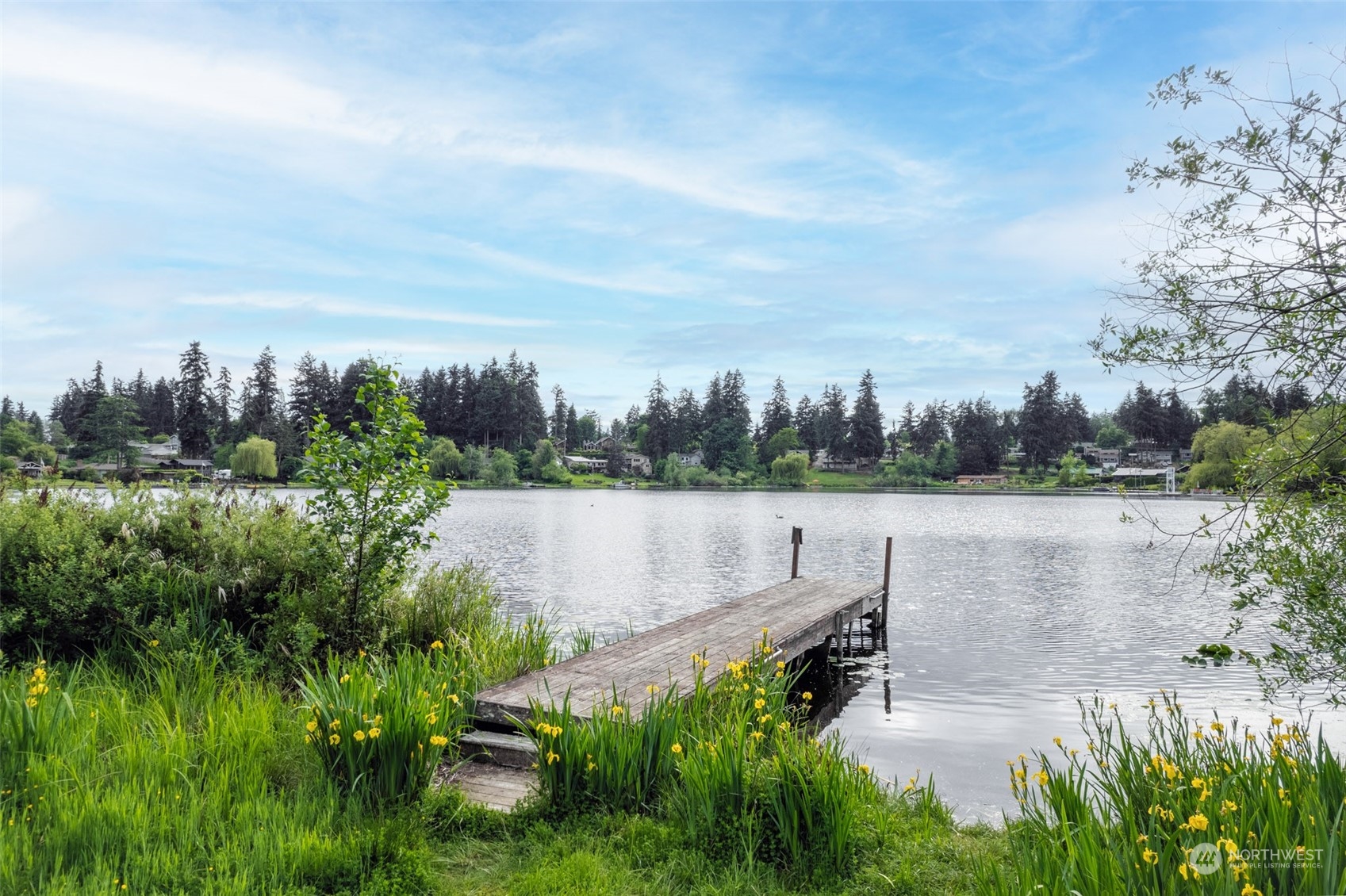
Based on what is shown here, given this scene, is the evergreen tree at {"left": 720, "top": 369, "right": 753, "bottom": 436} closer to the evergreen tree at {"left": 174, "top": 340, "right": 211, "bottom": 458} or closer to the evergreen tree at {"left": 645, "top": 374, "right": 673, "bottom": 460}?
the evergreen tree at {"left": 645, "top": 374, "right": 673, "bottom": 460}

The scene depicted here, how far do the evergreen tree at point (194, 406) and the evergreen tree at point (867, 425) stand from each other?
3594 inches

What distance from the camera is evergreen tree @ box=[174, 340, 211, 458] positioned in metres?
92.2

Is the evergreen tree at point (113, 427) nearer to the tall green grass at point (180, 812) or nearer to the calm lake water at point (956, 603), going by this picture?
the calm lake water at point (956, 603)

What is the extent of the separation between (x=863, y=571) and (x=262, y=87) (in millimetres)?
23245

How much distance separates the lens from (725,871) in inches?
171

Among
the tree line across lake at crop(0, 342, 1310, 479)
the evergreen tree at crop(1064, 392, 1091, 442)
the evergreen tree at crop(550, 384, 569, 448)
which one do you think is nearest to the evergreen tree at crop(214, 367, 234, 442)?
the tree line across lake at crop(0, 342, 1310, 479)

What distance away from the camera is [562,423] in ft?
493

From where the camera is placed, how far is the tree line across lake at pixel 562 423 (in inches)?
3649

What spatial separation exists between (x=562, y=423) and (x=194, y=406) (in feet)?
223

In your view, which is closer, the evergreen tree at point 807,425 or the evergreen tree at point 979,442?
the evergreen tree at point 979,442

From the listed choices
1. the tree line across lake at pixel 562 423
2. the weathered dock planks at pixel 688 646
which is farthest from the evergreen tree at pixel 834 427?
the weathered dock planks at pixel 688 646

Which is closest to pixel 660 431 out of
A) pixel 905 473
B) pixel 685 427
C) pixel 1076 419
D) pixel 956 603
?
pixel 685 427
